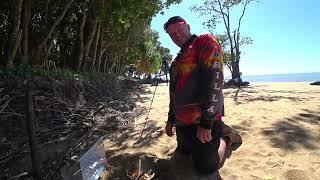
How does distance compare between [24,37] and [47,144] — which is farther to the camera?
[24,37]

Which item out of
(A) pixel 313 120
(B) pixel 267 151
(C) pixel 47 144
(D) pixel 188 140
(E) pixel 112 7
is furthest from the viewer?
(E) pixel 112 7

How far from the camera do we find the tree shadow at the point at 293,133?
15.0 ft

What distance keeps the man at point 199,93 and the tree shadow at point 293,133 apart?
1.13 metres

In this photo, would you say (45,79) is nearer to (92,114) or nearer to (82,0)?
(92,114)

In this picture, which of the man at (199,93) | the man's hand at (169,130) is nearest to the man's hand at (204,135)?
the man at (199,93)

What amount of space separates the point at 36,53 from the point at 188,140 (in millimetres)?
8423

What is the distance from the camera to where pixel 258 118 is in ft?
21.0

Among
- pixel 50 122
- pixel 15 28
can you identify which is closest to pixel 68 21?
pixel 15 28

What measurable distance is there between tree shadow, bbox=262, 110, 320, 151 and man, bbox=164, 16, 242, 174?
113 centimetres

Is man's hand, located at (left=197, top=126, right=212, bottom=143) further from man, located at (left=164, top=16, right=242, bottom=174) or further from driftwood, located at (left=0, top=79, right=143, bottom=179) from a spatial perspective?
driftwood, located at (left=0, top=79, right=143, bottom=179)

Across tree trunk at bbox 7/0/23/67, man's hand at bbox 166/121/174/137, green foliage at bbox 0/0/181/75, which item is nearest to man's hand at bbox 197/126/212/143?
man's hand at bbox 166/121/174/137

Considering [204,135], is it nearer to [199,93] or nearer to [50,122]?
[199,93]

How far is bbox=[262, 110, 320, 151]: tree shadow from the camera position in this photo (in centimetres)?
457

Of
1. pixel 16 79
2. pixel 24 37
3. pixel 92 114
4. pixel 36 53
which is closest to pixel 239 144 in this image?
pixel 92 114
